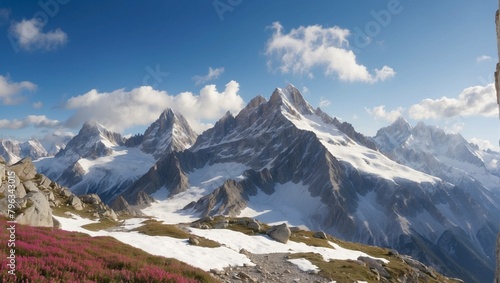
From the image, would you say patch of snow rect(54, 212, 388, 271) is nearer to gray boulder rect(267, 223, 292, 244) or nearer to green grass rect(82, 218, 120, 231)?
green grass rect(82, 218, 120, 231)

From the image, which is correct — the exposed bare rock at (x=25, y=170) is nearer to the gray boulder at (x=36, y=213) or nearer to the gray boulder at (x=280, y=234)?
the gray boulder at (x=36, y=213)

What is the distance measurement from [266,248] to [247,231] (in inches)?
580

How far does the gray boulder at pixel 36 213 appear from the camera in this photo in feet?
132

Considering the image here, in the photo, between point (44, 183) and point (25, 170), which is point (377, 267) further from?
point (25, 170)

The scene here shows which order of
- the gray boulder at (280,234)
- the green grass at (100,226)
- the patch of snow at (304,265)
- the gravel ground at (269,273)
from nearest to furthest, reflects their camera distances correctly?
the gravel ground at (269,273)
the patch of snow at (304,265)
the green grass at (100,226)
the gray boulder at (280,234)

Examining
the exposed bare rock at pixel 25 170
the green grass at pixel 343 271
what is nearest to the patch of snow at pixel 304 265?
the green grass at pixel 343 271

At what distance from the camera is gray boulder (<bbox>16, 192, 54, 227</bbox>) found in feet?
132

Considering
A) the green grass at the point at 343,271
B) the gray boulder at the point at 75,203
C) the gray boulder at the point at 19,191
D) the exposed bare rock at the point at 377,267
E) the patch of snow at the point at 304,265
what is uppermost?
the gray boulder at the point at 19,191

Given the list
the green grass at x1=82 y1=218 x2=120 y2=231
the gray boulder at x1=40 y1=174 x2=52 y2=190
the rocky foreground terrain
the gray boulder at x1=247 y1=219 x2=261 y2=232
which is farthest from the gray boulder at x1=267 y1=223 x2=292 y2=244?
the gray boulder at x1=40 y1=174 x2=52 y2=190

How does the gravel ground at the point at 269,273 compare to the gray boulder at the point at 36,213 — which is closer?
the gravel ground at the point at 269,273

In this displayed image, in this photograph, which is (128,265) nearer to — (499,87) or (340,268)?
(499,87)

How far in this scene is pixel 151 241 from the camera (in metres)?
40.3

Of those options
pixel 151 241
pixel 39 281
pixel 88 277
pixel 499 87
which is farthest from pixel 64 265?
pixel 151 241

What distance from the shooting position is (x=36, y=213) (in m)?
42.9
